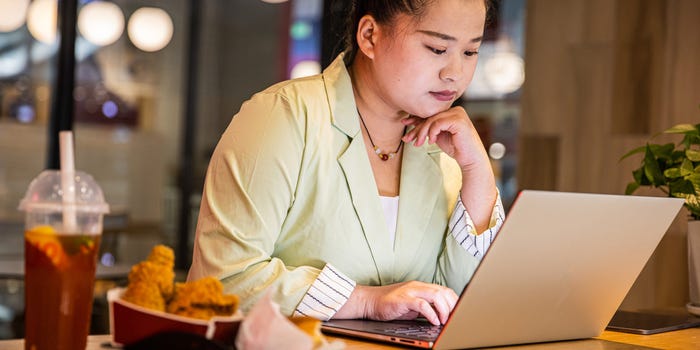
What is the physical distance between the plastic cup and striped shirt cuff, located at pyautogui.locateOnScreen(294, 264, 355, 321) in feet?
1.86

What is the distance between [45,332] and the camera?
3.45 ft

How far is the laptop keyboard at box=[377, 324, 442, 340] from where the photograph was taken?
4.69 ft

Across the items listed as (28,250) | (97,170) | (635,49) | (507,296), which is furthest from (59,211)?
A: (97,170)

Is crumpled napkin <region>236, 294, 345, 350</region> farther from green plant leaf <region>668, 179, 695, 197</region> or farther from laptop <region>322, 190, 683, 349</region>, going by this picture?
green plant leaf <region>668, 179, 695, 197</region>

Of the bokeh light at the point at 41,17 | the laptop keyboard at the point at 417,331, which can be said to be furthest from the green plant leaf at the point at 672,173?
the bokeh light at the point at 41,17

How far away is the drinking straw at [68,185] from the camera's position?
3.42 ft

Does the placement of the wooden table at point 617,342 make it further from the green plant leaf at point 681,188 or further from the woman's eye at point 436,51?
the woman's eye at point 436,51

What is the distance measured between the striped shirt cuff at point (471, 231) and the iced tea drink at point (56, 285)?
0.92m

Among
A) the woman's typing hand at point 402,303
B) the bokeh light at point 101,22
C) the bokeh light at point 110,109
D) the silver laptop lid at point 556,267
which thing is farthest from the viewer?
the bokeh light at point 110,109

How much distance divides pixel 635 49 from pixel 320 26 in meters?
2.32

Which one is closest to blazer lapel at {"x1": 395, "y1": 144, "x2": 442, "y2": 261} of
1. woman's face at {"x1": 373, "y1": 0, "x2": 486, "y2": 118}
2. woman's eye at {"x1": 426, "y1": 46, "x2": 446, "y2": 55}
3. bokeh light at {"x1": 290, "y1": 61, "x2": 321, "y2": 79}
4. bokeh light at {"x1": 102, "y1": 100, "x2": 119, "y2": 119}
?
woman's face at {"x1": 373, "y1": 0, "x2": 486, "y2": 118}

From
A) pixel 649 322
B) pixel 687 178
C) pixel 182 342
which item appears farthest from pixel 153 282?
pixel 687 178

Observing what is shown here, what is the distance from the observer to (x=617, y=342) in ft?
5.24

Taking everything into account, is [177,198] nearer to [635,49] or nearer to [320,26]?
[320,26]
